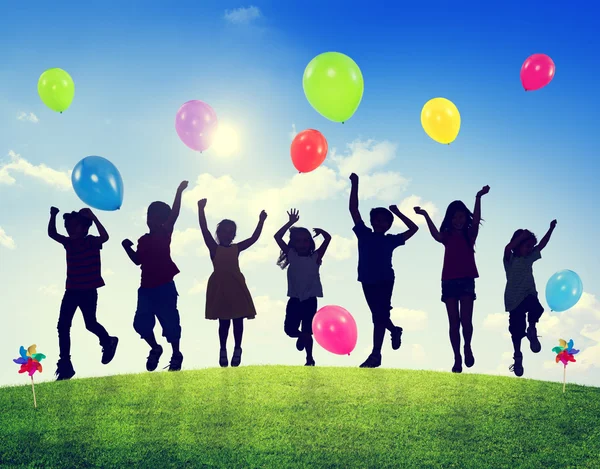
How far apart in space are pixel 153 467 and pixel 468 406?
4.28 m

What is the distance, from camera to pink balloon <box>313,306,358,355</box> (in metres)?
8.81

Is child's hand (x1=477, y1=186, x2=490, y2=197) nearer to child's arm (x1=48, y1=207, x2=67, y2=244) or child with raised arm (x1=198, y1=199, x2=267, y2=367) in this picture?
child with raised arm (x1=198, y1=199, x2=267, y2=367)

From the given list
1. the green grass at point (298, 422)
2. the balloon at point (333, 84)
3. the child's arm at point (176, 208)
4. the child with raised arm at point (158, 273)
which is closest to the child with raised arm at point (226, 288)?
the child's arm at point (176, 208)

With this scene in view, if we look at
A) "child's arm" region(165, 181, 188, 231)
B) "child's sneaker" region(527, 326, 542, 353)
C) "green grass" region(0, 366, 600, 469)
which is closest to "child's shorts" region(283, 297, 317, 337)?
"green grass" region(0, 366, 600, 469)

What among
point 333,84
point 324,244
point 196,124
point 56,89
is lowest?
point 324,244

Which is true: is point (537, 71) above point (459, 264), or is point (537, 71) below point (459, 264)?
above

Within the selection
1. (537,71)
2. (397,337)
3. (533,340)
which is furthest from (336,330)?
(537,71)

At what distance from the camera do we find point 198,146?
9812 millimetres

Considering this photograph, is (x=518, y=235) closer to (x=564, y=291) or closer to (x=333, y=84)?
(x=564, y=291)

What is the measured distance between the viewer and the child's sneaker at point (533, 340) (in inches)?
384

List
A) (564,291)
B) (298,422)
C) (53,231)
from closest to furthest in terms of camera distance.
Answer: (298,422)
(53,231)
(564,291)

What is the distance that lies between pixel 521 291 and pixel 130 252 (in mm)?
5569

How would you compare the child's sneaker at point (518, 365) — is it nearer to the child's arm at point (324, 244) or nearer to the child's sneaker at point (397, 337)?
the child's sneaker at point (397, 337)

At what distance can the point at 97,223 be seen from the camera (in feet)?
30.6
